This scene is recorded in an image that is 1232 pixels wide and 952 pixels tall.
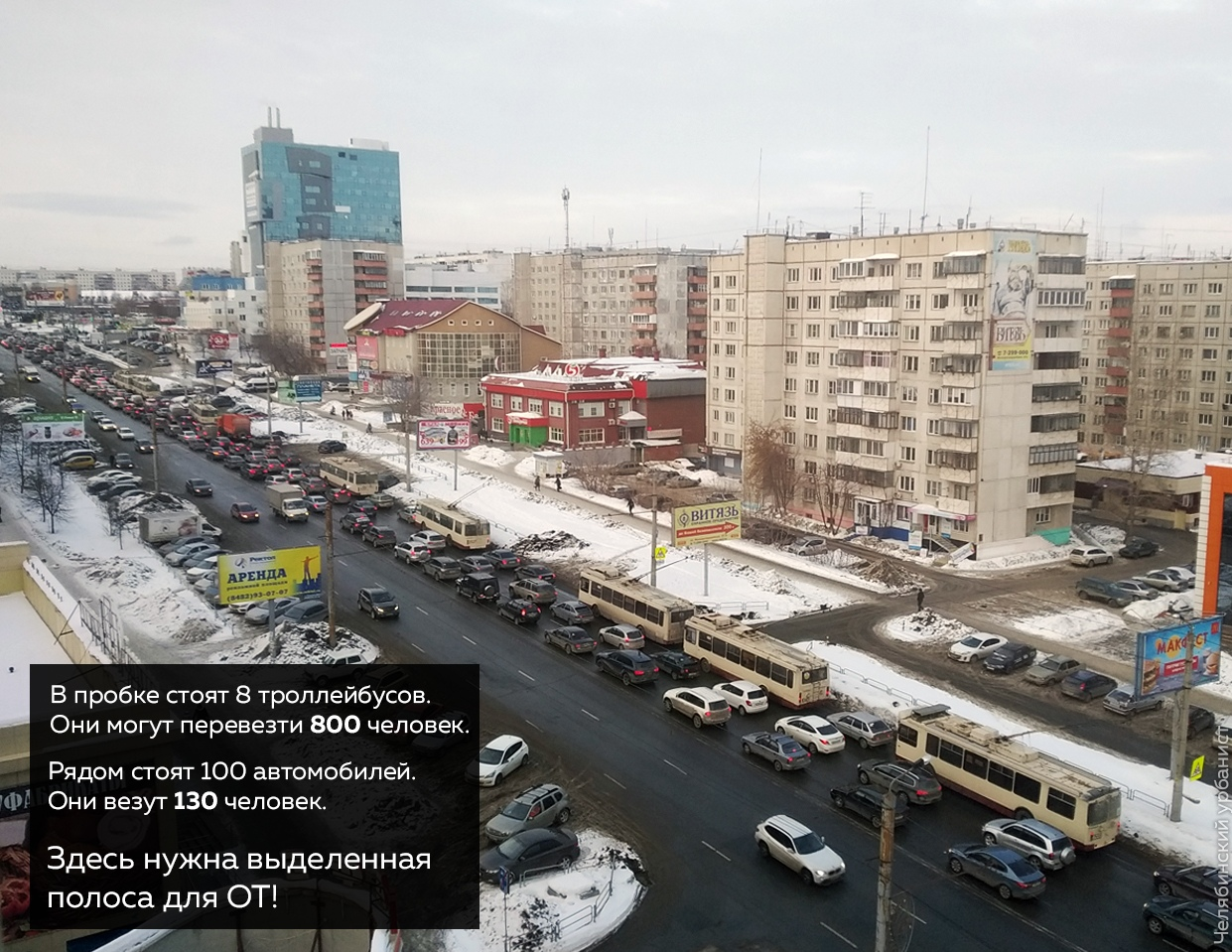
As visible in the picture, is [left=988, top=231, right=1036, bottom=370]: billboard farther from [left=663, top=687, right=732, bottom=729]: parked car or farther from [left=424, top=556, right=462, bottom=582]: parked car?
[left=663, top=687, right=732, bottom=729]: parked car

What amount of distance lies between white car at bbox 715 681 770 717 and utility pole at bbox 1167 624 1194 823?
11.2 m

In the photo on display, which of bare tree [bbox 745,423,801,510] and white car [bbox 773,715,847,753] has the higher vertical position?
bare tree [bbox 745,423,801,510]

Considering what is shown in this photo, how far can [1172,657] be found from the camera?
27297 millimetres

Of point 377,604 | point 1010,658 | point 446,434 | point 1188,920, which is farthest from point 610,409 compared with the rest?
point 1188,920

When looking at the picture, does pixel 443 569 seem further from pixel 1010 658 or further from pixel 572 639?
pixel 1010 658

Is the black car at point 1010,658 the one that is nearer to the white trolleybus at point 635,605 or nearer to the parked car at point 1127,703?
the parked car at point 1127,703

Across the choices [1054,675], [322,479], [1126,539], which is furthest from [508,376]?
[1054,675]

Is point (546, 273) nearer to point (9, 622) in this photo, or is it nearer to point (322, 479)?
point (322, 479)

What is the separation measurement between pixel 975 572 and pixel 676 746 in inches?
1053

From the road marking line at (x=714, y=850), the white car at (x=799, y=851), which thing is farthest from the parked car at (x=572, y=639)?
the white car at (x=799, y=851)

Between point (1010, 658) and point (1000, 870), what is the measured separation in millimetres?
15799

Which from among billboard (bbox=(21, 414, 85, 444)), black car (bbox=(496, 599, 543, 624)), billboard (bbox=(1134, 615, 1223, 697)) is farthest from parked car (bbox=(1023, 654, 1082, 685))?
billboard (bbox=(21, 414, 85, 444))

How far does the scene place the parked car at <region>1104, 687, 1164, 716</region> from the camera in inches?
1244

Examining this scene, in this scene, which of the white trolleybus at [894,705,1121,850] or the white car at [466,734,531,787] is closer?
the white trolleybus at [894,705,1121,850]
